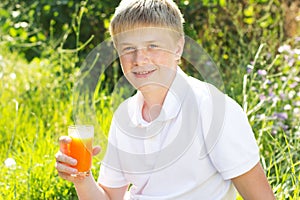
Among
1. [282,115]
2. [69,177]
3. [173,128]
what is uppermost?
[173,128]

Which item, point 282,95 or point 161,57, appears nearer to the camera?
point 161,57

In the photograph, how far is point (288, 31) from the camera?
4746 millimetres

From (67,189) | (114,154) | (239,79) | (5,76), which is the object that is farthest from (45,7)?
(114,154)

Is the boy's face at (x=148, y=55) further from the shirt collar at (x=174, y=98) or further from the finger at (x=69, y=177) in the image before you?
the finger at (x=69, y=177)

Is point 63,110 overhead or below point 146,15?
below

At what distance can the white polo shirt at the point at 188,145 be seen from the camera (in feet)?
6.59

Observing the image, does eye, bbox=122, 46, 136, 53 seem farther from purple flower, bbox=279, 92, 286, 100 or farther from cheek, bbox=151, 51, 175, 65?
purple flower, bbox=279, 92, 286, 100

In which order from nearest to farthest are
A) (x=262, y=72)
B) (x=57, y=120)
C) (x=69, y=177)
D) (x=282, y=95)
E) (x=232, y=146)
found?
(x=232, y=146)
(x=69, y=177)
(x=262, y=72)
(x=282, y=95)
(x=57, y=120)

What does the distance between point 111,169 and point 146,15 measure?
1.95 feet

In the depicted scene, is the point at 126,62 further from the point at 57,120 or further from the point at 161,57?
the point at 57,120

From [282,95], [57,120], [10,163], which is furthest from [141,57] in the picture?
[57,120]

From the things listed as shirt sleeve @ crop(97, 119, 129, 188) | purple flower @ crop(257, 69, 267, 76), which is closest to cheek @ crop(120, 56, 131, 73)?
shirt sleeve @ crop(97, 119, 129, 188)

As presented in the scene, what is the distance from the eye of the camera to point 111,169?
2.34 m

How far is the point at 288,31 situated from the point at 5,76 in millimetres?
2035
